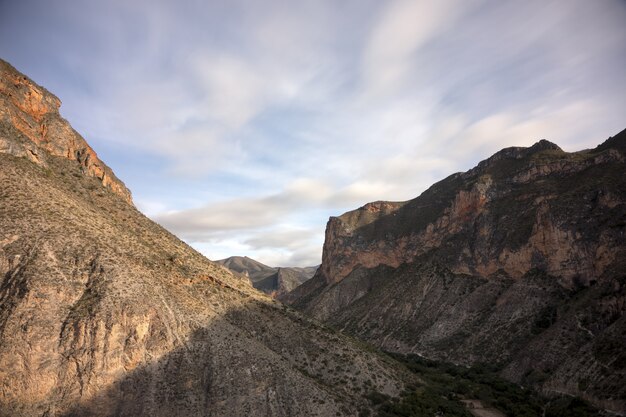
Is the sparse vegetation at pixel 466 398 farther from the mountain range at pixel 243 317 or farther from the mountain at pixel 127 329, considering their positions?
the mountain at pixel 127 329

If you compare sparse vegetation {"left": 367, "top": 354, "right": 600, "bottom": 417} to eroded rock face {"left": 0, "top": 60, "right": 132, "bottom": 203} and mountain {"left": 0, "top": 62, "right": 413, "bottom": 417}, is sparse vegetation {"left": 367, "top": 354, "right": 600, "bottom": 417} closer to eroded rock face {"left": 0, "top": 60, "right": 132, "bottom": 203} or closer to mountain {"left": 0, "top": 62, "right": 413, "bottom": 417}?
mountain {"left": 0, "top": 62, "right": 413, "bottom": 417}

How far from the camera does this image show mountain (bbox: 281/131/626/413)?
175 ft

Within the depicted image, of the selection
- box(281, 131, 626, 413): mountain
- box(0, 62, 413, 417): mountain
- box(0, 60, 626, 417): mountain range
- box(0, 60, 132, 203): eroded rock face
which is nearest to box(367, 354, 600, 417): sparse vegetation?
box(0, 60, 626, 417): mountain range

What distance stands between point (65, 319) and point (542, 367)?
58409mm

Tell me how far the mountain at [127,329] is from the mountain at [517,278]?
75.4 feet

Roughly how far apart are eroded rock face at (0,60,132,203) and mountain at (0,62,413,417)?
0.31m

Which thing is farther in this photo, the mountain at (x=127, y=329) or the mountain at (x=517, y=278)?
the mountain at (x=517, y=278)

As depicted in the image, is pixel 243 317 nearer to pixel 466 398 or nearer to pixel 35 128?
pixel 466 398

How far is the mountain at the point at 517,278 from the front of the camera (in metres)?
53.2

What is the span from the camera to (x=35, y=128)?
55.2m

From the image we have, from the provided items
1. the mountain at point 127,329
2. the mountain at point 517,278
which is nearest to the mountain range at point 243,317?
the mountain at point 127,329

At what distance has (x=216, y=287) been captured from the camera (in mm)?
50094

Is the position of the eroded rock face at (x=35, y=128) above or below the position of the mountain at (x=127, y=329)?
above

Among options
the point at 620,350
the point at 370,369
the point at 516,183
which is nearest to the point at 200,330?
the point at 370,369
